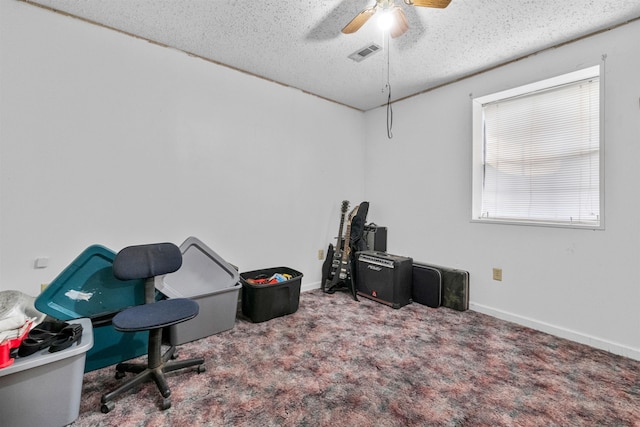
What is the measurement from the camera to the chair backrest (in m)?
1.73

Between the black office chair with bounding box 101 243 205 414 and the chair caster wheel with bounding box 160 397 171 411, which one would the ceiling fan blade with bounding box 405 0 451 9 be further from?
the chair caster wheel with bounding box 160 397 171 411

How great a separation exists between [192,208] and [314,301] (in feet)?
5.22

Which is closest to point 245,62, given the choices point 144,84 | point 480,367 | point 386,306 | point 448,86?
point 144,84

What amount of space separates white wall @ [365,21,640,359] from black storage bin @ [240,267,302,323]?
1579 millimetres

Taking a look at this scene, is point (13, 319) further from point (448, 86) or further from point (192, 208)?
point (448, 86)

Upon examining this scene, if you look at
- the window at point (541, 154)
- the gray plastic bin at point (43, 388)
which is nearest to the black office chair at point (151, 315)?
the gray plastic bin at point (43, 388)

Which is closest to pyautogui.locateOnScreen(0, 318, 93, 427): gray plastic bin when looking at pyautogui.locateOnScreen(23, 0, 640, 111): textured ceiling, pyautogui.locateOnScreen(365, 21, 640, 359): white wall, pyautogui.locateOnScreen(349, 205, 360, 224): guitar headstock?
pyautogui.locateOnScreen(23, 0, 640, 111): textured ceiling

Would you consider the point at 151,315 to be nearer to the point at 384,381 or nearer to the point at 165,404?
the point at 165,404

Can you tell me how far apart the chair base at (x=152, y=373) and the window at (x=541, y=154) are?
113 inches

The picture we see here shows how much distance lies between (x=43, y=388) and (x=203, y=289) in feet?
3.54

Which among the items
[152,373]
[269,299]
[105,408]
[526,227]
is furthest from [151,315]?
[526,227]

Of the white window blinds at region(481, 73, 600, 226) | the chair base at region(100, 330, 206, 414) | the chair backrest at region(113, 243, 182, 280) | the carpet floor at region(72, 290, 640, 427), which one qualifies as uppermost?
the white window blinds at region(481, 73, 600, 226)

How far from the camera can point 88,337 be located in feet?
4.99

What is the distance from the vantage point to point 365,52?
255 cm
